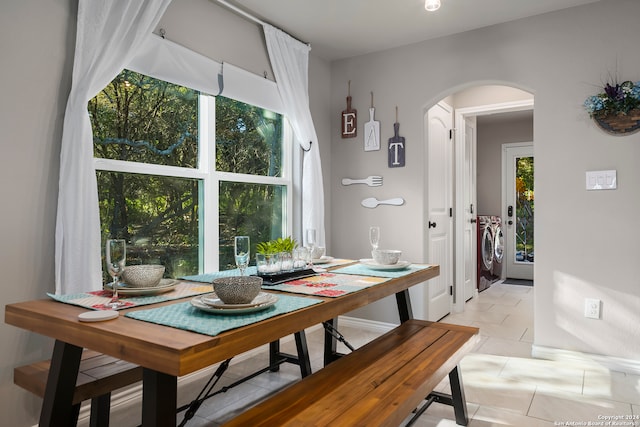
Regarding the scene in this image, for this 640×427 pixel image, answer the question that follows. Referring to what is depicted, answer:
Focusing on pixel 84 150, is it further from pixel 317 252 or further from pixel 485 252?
pixel 485 252

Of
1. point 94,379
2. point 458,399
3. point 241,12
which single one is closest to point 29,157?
point 94,379

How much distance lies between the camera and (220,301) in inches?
56.1

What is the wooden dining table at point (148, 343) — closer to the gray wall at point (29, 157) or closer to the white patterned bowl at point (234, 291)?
the white patterned bowl at point (234, 291)

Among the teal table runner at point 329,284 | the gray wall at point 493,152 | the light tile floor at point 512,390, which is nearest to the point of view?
the teal table runner at point 329,284

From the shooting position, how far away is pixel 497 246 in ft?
21.2

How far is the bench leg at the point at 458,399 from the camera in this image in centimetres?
217

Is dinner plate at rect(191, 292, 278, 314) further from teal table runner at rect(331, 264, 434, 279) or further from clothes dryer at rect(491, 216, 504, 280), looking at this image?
clothes dryer at rect(491, 216, 504, 280)

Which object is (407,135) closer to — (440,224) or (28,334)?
(440,224)

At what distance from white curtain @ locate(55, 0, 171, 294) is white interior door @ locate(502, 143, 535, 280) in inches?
237

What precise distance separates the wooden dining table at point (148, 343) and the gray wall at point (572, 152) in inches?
85.6

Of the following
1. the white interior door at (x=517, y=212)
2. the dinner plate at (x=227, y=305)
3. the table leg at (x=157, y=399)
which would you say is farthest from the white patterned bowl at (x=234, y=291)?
the white interior door at (x=517, y=212)

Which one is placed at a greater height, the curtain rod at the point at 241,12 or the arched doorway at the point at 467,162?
the curtain rod at the point at 241,12

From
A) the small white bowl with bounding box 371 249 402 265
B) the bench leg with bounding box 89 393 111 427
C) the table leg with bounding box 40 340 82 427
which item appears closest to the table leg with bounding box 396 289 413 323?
the small white bowl with bounding box 371 249 402 265

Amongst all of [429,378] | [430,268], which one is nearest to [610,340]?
[430,268]
